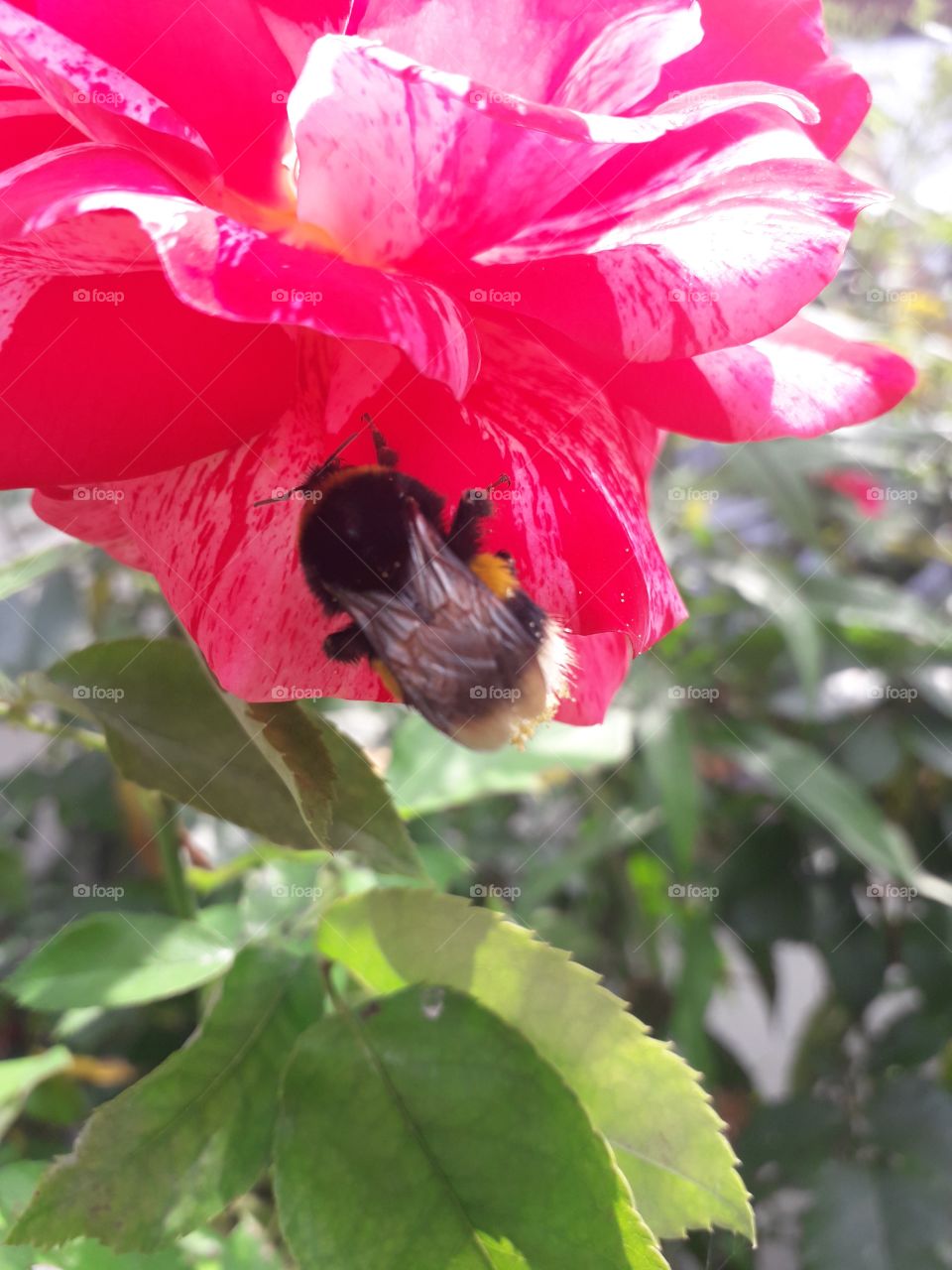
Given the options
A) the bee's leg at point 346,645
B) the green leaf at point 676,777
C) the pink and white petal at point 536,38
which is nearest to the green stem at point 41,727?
the bee's leg at point 346,645

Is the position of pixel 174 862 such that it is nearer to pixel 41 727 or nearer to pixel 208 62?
pixel 41 727

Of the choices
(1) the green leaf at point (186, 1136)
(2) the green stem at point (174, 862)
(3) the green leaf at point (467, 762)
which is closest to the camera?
(1) the green leaf at point (186, 1136)

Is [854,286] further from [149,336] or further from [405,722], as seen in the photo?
[149,336]

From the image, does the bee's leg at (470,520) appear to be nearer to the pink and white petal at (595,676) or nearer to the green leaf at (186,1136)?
the pink and white petal at (595,676)

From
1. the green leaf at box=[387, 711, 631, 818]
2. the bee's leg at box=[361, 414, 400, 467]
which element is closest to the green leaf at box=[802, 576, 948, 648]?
the green leaf at box=[387, 711, 631, 818]

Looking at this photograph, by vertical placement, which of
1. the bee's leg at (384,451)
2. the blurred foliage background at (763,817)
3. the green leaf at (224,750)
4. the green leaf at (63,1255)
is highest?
the bee's leg at (384,451)

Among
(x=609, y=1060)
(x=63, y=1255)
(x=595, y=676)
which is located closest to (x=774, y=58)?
(x=595, y=676)

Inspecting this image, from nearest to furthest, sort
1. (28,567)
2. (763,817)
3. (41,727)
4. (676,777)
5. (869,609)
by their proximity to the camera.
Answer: (41,727)
(28,567)
(676,777)
(869,609)
(763,817)

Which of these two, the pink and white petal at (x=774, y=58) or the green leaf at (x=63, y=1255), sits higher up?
the pink and white petal at (x=774, y=58)
